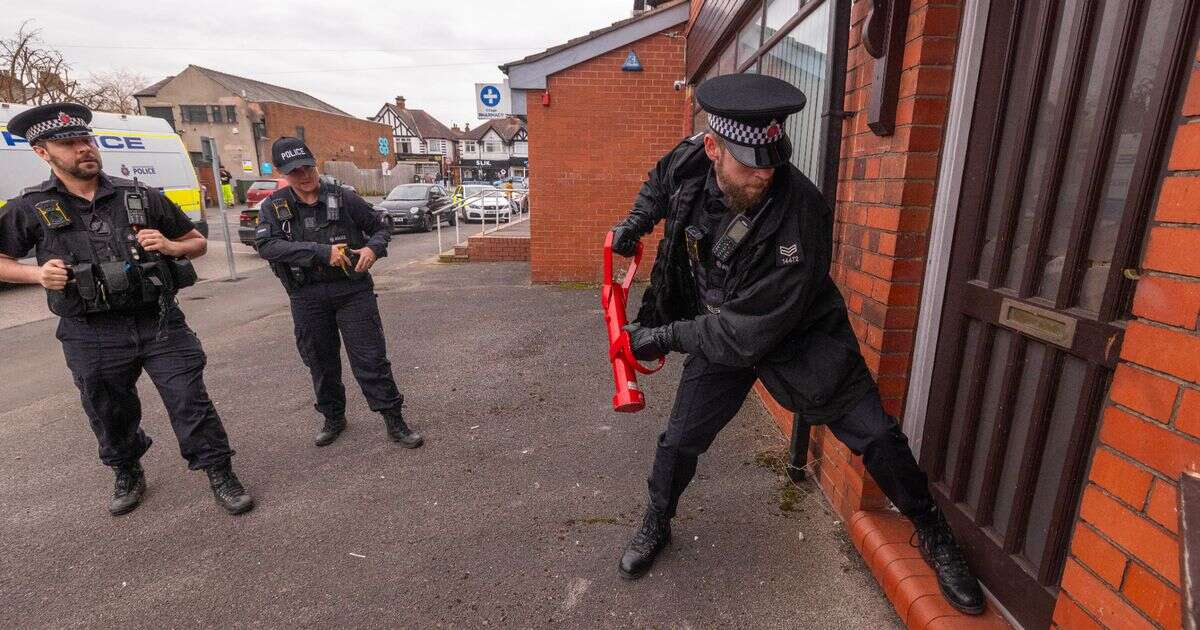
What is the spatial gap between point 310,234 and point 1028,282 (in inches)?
131

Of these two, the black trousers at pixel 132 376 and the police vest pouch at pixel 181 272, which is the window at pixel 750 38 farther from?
the black trousers at pixel 132 376

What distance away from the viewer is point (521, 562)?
2373 mm

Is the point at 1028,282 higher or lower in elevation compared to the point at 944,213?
lower

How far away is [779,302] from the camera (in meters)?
1.78

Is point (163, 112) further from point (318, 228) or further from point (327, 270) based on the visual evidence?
point (327, 270)

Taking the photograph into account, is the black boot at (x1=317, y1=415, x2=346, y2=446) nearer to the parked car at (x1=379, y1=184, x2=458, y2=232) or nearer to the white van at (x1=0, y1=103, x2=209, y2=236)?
the white van at (x1=0, y1=103, x2=209, y2=236)

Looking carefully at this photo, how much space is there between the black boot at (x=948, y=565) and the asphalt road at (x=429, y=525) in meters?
0.25

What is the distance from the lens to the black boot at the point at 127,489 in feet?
9.23

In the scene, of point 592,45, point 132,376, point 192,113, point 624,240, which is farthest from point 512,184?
point 192,113

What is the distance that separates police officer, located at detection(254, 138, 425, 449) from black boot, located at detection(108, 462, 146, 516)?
2.84ft

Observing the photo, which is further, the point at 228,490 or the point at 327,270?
the point at 327,270

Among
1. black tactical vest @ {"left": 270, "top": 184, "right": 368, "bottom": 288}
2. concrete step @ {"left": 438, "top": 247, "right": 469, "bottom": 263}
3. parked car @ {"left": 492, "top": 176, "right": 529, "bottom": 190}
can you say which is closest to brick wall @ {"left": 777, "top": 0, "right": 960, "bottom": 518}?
black tactical vest @ {"left": 270, "top": 184, "right": 368, "bottom": 288}

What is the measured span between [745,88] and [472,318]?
16.7 feet

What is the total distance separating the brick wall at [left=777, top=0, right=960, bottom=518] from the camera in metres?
1.92
